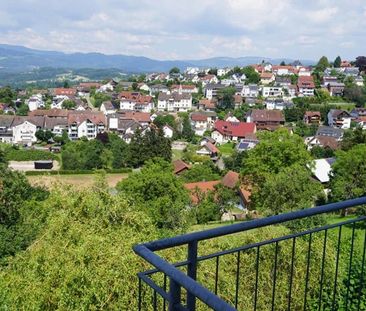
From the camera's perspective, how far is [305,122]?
5425 cm

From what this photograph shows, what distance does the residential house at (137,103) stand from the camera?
7256 centimetres

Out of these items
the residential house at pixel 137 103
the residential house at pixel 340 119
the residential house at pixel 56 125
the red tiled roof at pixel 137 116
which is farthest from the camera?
the residential house at pixel 137 103

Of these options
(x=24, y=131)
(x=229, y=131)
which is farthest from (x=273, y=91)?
(x=24, y=131)

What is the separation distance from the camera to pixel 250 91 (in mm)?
74000

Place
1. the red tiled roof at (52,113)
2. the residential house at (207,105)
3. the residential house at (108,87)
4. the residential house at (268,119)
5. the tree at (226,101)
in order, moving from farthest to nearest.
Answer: the residential house at (108,87) → the residential house at (207,105) → the tree at (226,101) → the red tiled roof at (52,113) → the residential house at (268,119)

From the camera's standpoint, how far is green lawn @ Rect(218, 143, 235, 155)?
47047 millimetres

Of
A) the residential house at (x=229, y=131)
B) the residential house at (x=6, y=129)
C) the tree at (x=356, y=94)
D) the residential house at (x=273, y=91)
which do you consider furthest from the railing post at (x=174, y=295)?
the residential house at (x=273, y=91)

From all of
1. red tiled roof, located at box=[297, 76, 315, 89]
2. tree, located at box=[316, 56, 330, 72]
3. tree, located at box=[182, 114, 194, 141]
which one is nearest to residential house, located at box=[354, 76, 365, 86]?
red tiled roof, located at box=[297, 76, 315, 89]

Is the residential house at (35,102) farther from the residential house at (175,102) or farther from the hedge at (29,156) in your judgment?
the hedge at (29,156)

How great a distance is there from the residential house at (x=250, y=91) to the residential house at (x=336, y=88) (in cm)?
1161

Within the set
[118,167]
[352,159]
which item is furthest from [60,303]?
[118,167]

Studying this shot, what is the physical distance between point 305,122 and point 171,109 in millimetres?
25022

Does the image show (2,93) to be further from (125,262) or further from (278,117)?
(125,262)

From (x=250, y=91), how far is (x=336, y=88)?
547 inches
